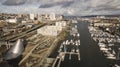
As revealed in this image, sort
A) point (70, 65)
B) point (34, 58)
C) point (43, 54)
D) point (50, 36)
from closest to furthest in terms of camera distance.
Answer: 1. point (70, 65)
2. point (34, 58)
3. point (43, 54)
4. point (50, 36)

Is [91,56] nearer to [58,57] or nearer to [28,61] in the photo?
[58,57]

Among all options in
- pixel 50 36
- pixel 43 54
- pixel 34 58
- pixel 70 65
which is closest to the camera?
pixel 70 65

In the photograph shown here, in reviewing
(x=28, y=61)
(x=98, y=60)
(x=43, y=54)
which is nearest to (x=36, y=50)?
(x=43, y=54)

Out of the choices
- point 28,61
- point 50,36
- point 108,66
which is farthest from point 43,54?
point 50,36

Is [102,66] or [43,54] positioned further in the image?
[43,54]

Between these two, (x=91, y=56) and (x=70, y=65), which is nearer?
(x=70, y=65)

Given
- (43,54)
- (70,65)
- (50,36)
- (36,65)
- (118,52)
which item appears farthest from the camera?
(50,36)

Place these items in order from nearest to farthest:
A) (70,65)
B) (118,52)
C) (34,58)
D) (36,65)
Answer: (36,65), (70,65), (34,58), (118,52)

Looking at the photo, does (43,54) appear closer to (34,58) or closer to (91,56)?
(34,58)
